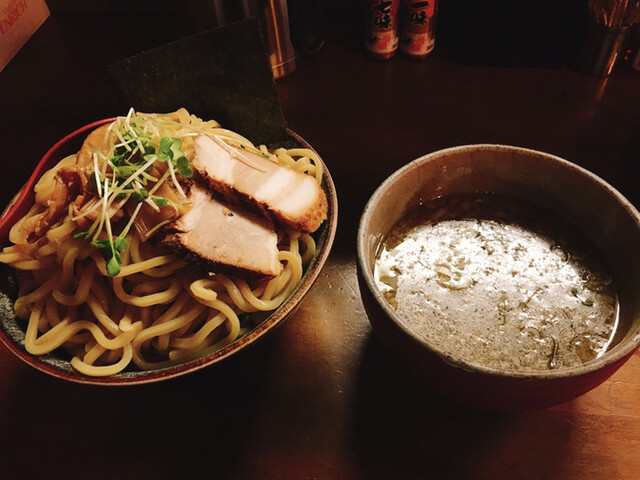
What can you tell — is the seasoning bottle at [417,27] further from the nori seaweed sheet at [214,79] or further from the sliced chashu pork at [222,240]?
the sliced chashu pork at [222,240]

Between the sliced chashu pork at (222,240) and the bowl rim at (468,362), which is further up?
the bowl rim at (468,362)

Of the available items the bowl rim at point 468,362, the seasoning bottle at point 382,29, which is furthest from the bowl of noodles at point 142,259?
the seasoning bottle at point 382,29

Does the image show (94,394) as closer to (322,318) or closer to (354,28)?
(322,318)

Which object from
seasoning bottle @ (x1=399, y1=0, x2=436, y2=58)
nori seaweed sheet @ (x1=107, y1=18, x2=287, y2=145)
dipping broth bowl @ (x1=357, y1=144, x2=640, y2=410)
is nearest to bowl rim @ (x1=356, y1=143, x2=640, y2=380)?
dipping broth bowl @ (x1=357, y1=144, x2=640, y2=410)

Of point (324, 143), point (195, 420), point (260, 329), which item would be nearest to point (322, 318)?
point (260, 329)

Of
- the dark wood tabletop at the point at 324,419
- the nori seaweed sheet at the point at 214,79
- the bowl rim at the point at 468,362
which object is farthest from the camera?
the nori seaweed sheet at the point at 214,79

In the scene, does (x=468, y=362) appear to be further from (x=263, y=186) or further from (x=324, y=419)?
(x=263, y=186)

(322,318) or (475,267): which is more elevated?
(475,267)
